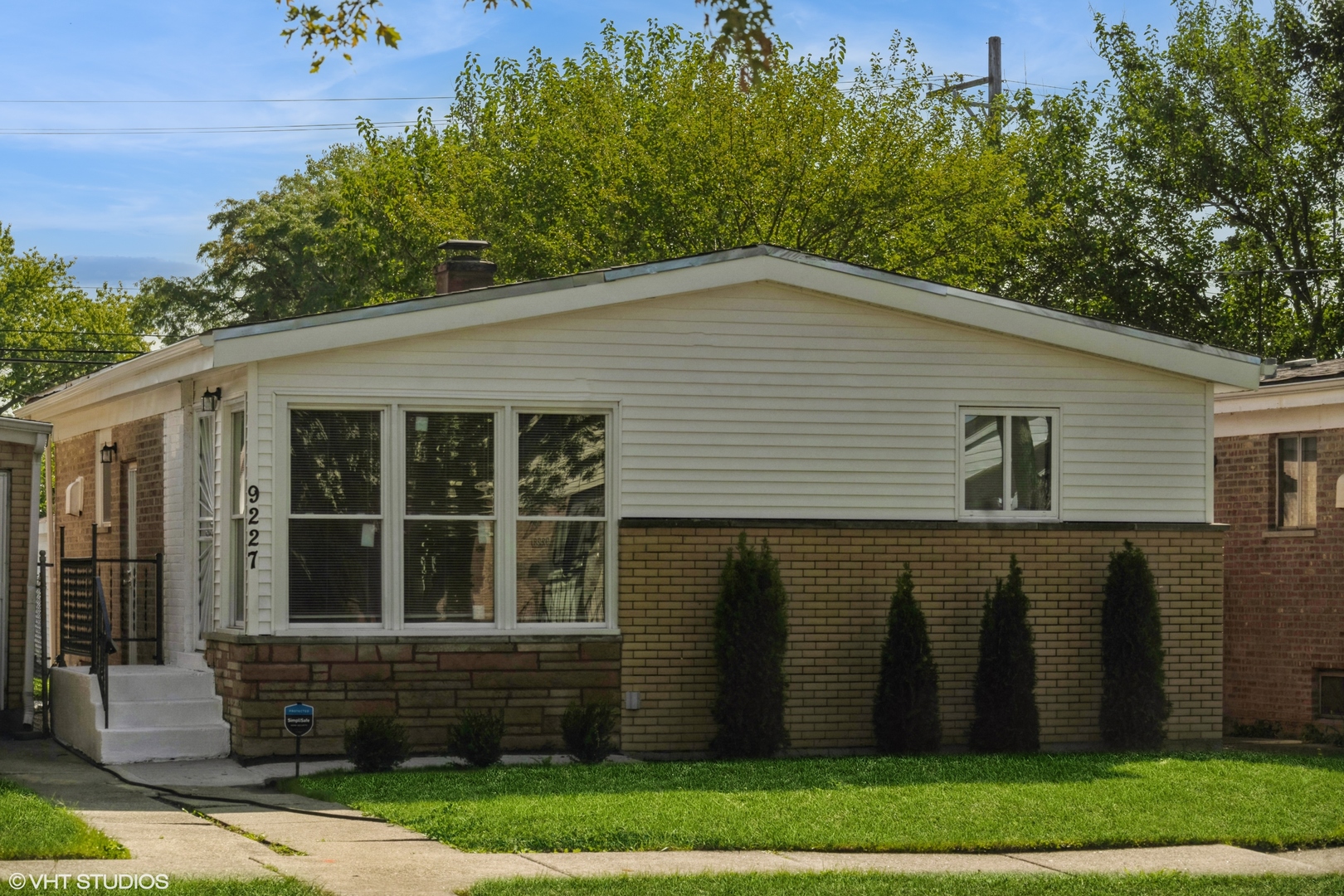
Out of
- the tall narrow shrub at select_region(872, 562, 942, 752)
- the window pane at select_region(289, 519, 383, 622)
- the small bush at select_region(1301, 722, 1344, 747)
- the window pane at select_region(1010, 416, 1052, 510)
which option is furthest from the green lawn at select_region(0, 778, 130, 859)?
the small bush at select_region(1301, 722, 1344, 747)

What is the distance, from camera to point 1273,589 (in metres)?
17.3

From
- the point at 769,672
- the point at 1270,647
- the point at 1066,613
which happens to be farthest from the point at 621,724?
the point at 1270,647

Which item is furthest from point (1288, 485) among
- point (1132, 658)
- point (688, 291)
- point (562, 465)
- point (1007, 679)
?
point (562, 465)

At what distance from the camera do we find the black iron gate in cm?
1410

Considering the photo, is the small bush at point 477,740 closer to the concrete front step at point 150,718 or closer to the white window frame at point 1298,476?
the concrete front step at point 150,718

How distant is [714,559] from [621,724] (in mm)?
1586

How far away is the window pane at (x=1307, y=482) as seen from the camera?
1688cm

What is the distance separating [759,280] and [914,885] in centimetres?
665

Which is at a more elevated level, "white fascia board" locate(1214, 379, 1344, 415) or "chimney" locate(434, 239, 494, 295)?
"chimney" locate(434, 239, 494, 295)

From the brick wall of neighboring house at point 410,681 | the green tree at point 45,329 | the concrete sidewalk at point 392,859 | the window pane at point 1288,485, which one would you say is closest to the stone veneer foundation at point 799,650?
the brick wall of neighboring house at point 410,681

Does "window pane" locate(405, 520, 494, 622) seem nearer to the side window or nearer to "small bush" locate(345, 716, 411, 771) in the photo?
"small bush" locate(345, 716, 411, 771)

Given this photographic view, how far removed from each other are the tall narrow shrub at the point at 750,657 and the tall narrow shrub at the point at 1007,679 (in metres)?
1.85

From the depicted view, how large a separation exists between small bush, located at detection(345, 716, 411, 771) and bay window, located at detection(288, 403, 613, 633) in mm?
1031

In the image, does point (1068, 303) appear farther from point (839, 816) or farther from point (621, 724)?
point (839, 816)
